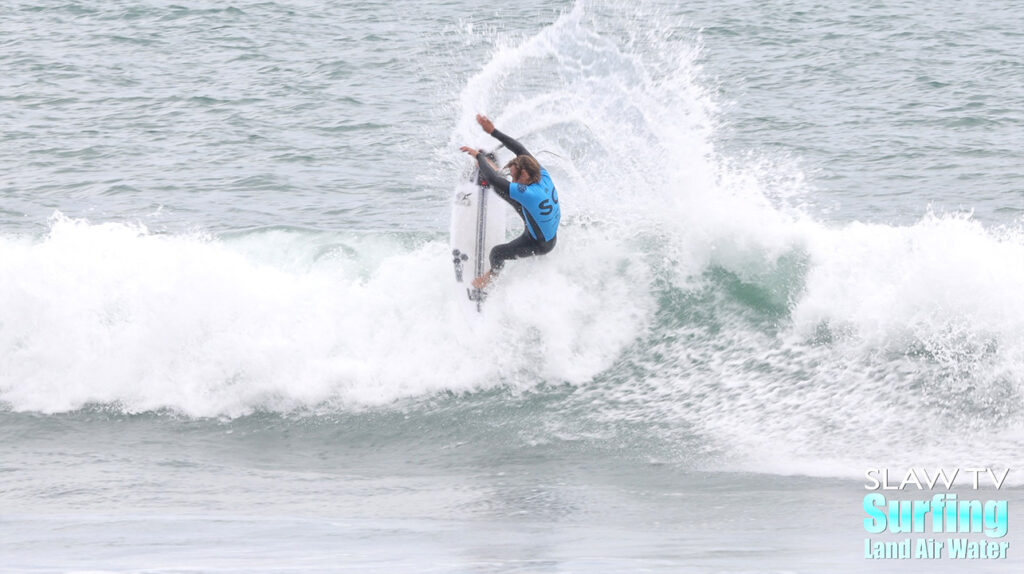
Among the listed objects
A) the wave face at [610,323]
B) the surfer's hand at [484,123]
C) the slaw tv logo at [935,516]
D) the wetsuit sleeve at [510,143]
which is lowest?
the slaw tv logo at [935,516]

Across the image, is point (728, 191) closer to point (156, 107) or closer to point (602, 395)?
point (602, 395)

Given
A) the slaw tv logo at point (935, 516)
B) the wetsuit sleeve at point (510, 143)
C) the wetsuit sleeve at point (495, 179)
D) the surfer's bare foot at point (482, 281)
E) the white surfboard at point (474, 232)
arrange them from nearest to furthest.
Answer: the slaw tv logo at point (935, 516)
the wetsuit sleeve at point (495, 179)
the wetsuit sleeve at point (510, 143)
the surfer's bare foot at point (482, 281)
the white surfboard at point (474, 232)

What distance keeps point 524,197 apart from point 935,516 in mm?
4344

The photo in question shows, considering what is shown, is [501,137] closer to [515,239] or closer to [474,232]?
[515,239]

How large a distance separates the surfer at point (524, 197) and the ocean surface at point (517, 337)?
1.21 feet

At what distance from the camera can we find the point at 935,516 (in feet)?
24.8

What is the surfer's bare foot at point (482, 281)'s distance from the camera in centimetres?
1116

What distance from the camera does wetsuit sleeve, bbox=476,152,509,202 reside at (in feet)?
34.4

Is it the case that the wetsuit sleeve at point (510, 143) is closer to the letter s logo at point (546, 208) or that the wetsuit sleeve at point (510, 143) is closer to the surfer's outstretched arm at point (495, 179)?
the surfer's outstretched arm at point (495, 179)

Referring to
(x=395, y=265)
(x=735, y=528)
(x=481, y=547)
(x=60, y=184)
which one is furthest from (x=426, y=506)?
(x=60, y=184)

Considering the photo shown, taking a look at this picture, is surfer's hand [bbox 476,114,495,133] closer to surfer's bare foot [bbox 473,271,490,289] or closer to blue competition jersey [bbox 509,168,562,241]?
blue competition jersey [bbox 509,168,562,241]

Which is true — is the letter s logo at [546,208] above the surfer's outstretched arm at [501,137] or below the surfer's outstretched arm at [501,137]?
below

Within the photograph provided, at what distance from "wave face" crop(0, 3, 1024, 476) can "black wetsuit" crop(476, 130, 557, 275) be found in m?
0.34

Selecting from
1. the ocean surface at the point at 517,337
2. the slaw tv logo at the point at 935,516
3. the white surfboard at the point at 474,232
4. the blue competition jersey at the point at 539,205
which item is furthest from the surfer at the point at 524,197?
the slaw tv logo at the point at 935,516
